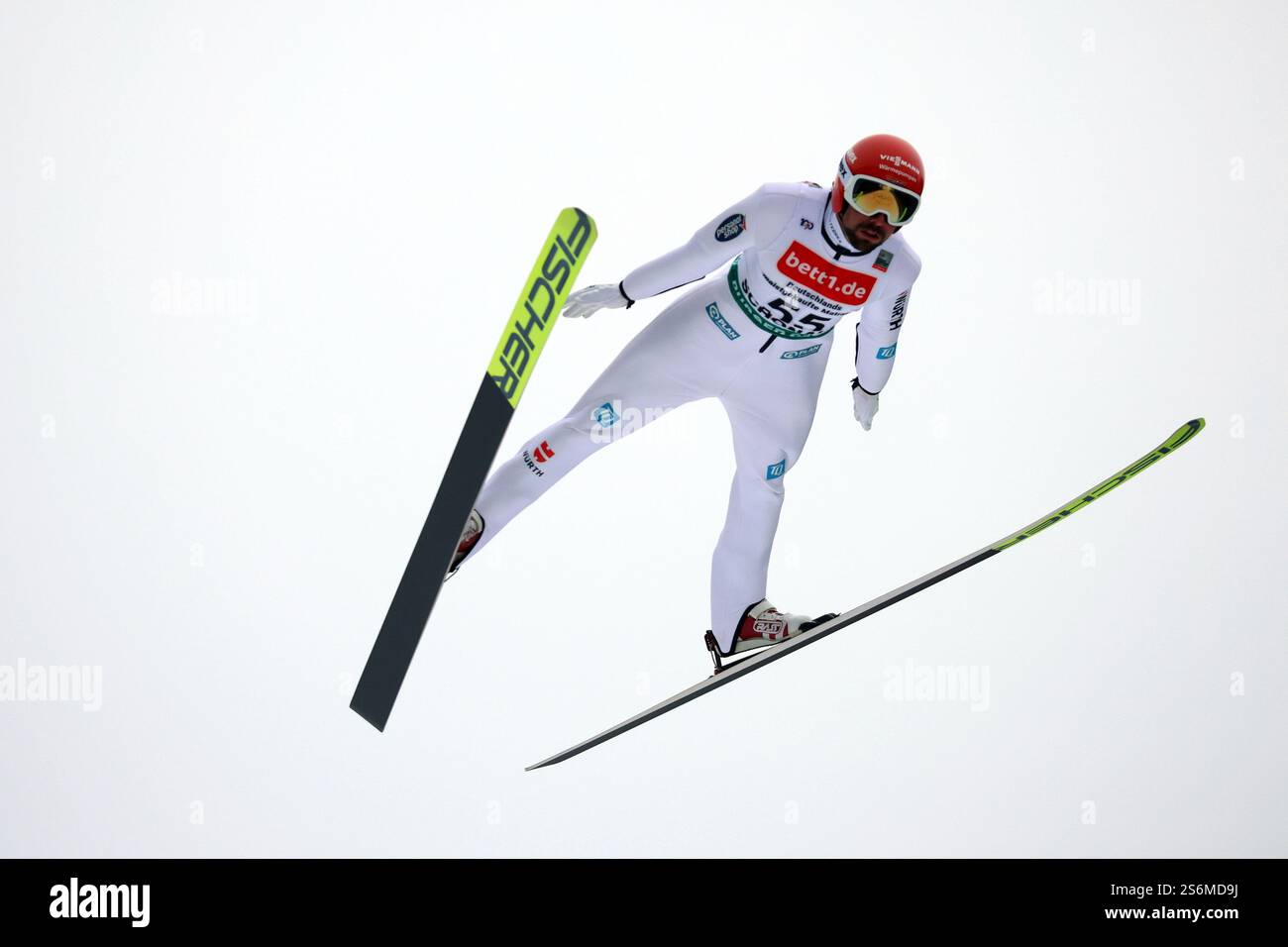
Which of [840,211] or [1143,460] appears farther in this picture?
[1143,460]

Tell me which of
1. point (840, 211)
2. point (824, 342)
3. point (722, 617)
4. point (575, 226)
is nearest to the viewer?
point (575, 226)

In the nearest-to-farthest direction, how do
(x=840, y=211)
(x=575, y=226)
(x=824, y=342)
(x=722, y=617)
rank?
(x=575, y=226) → (x=840, y=211) → (x=824, y=342) → (x=722, y=617)

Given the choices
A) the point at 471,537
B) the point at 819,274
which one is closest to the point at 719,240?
the point at 819,274

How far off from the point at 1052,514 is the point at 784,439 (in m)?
0.76

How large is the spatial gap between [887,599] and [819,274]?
875mm

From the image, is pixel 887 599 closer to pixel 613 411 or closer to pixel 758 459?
pixel 758 459

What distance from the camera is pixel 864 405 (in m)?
4.26

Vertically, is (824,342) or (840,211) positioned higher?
(840,211)

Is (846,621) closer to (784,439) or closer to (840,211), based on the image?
(784,439)

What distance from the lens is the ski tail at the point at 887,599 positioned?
3.96 m

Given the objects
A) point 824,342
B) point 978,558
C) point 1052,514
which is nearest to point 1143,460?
point 1052,514

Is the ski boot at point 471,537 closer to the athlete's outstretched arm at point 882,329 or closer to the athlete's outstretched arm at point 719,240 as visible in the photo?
the athlete's outstretched arm at point 719,240

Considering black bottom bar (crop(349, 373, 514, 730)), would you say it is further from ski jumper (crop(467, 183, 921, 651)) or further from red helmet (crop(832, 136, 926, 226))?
red helmet (crop(832, 136, 926, 226))

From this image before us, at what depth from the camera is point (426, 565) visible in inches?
150
